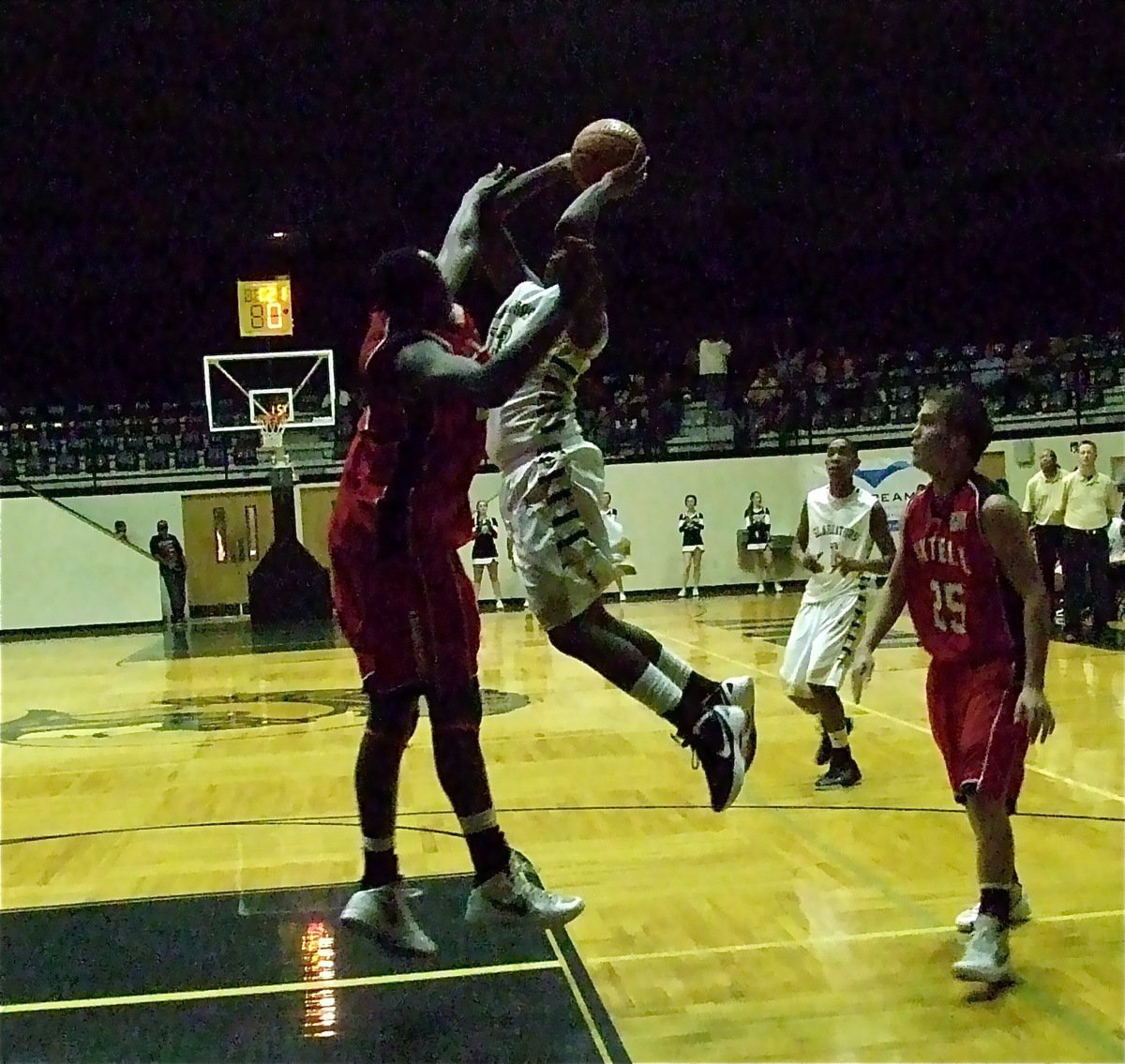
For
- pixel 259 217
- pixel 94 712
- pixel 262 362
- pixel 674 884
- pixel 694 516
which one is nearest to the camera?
pixel 674 884

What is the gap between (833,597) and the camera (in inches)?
264

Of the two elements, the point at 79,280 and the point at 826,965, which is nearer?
the point at 826,965

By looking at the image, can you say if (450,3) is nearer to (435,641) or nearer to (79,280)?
(435,641)

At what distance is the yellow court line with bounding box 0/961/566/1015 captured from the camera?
11.8 ft

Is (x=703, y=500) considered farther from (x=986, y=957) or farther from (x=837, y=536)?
(x=986, y=957)

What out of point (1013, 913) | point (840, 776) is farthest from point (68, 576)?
point (1013, 913)

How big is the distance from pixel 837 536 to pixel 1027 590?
3003 mm

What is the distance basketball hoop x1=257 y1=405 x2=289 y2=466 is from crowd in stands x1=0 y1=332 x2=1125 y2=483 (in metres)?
2.41

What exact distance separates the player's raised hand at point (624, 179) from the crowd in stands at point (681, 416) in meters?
17.8

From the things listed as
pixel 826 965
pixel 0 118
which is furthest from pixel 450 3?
pixel 826 965

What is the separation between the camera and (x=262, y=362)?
20.0 m

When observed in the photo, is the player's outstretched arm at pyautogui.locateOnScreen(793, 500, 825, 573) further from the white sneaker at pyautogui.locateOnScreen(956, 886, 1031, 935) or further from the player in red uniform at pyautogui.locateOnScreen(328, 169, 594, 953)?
the player in red uniform at pyautogui.locateOnScreen(328, 169, 594, 953)

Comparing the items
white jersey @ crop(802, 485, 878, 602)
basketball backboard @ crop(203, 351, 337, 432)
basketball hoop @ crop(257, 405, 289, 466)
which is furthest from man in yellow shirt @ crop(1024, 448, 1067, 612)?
basketball hoop @ crop(257, 405, 289, 466)

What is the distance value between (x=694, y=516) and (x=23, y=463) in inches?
444
